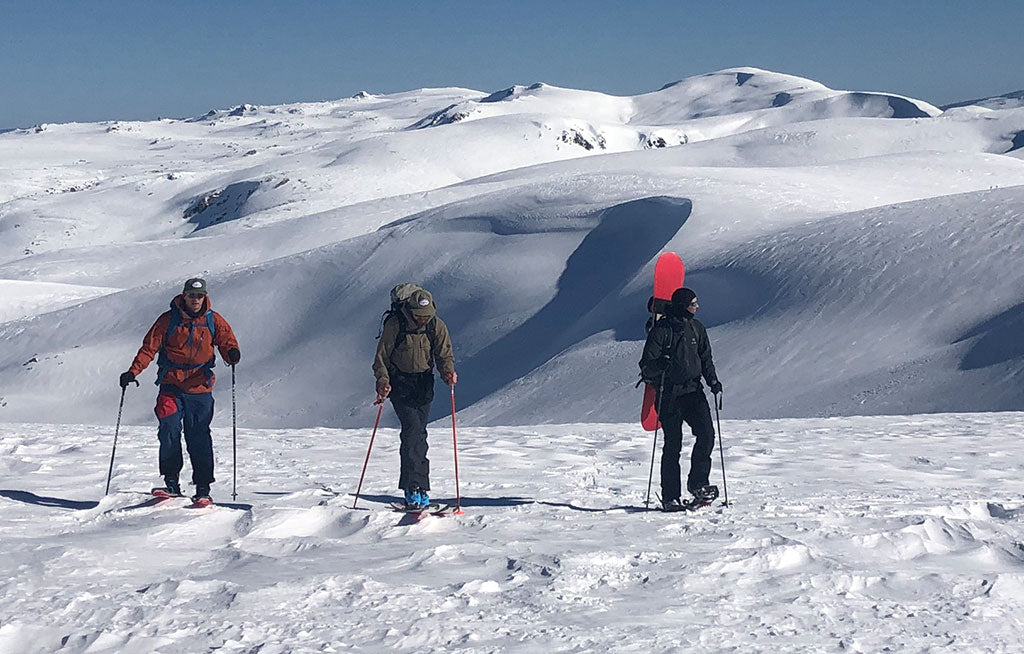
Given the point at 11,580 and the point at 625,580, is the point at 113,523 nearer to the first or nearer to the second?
the point at 11,580

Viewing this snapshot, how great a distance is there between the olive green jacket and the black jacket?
1.44 meters

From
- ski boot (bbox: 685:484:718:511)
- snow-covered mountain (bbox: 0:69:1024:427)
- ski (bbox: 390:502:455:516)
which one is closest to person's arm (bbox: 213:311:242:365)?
ski (bbox: 390:502:455:516)

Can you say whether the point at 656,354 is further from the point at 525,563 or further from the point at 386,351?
the point at 525,563

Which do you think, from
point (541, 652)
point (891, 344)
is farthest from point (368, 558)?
Answer: point (891, 344)

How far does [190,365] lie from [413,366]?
171 cm

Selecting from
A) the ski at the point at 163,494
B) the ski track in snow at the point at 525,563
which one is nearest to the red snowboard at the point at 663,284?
the ski track in snow at the point at 525,563

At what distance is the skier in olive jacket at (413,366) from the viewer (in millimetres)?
7242

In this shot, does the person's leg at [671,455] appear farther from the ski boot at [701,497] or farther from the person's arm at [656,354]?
the person's arm at [656,354]

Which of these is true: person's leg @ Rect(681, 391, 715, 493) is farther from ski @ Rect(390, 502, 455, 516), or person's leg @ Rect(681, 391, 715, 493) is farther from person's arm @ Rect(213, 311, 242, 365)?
person's arm @ Rect(213, 311, 242, 365)

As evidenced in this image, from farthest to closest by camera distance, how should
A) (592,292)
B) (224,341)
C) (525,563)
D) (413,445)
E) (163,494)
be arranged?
1. (592,292)
2. (163,494)
3. (224,341)
4. (413,445)
5. (525,563)

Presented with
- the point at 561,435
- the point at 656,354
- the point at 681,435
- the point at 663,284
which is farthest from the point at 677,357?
the point at 561,435

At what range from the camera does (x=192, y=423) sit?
7.83 metres

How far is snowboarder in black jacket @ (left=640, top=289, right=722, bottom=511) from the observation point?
7.53 metres

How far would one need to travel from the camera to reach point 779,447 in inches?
439
